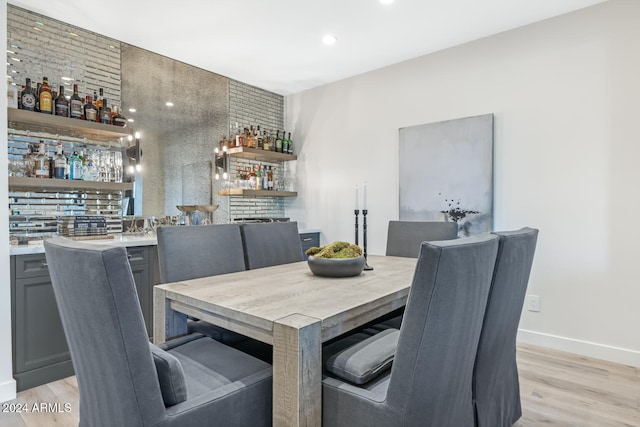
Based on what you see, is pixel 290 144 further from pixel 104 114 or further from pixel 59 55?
pixel 59 55

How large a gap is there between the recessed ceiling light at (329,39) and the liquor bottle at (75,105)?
6.55 ft

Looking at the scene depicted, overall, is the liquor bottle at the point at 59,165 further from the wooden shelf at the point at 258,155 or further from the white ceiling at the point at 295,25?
the wooden shelf at the point at 258,155

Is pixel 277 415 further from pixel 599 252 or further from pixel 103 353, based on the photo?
pixel 599 252

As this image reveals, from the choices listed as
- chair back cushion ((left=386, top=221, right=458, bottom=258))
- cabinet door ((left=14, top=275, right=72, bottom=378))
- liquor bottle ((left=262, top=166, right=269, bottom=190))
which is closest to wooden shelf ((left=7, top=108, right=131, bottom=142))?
cabinet door ((left=14, top=275, right=72, bottom=378))

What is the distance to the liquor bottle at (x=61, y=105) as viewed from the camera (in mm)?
2695

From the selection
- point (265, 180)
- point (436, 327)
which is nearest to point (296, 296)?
point (436, 327)

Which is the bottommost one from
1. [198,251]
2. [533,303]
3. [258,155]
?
[533,303]

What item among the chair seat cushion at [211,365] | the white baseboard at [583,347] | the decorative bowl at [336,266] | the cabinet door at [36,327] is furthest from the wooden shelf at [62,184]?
the white baseboard at [583,347]

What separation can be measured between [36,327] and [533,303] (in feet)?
11.6

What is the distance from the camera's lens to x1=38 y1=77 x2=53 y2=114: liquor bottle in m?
2.62

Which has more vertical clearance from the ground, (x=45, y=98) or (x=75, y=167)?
(x=45, y=98)

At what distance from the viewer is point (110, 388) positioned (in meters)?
1.03

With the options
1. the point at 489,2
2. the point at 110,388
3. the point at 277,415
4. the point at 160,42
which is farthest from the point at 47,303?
the point at 489,2

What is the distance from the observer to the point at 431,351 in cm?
105
